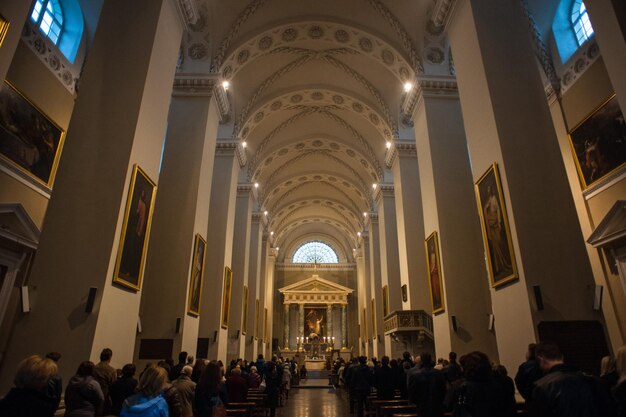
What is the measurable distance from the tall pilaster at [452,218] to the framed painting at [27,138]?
30.5 ft

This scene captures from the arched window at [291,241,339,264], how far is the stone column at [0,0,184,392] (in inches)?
1145

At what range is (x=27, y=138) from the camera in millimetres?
8469

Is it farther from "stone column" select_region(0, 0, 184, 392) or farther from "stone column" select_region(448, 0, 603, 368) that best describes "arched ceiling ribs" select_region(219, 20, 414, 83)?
"stone column" select_region(0, 0, 184, 392)

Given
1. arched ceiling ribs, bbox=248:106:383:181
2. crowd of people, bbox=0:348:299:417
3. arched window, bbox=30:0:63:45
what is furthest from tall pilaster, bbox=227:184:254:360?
crowd of people, bbox=0:348:299:417

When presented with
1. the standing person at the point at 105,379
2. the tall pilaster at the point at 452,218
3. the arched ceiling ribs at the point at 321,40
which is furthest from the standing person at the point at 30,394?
the arched ceiling ribs at the point at 321,40

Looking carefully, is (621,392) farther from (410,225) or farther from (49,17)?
(49,17)

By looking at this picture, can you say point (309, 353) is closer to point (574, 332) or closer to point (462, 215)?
point (462, 215)

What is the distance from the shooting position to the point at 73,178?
20.4 feet

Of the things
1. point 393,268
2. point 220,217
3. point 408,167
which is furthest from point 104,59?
point 393,268

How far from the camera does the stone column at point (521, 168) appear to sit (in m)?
5.68

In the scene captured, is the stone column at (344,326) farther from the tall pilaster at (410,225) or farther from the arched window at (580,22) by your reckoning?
the arched window at (580,22)

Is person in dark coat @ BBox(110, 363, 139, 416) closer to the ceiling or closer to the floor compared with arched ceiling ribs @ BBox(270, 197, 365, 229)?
closer to the floor

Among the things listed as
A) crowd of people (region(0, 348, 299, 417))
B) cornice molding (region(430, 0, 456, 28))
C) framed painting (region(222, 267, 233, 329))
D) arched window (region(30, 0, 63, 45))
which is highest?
arched window (region(30, 0, 63, 45))

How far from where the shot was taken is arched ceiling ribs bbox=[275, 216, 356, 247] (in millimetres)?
31150
